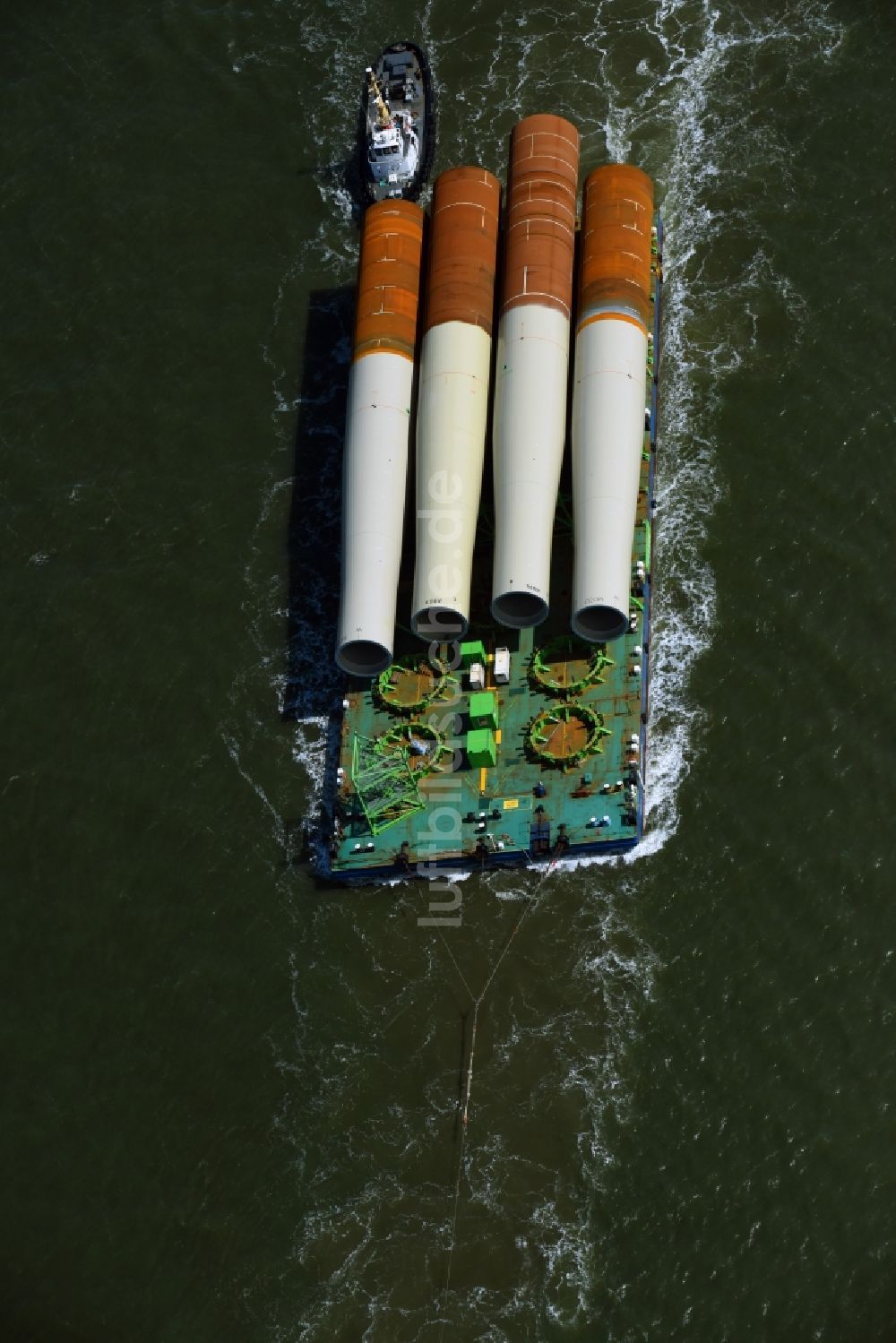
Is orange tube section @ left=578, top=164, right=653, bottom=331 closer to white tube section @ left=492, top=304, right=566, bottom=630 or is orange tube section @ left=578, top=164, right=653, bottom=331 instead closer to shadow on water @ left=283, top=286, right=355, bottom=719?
white tube section @ left=492, top=304, right=566, bottom=630

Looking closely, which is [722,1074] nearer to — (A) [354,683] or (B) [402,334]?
(A) [354,683]

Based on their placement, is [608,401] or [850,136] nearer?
[608,401]

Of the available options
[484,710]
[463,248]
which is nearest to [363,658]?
[484,710]

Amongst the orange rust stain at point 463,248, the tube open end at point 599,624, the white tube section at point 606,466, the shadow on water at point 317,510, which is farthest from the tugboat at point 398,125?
the tube open end at point 599,624

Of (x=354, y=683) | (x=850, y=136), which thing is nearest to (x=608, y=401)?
(x=354, y=683)

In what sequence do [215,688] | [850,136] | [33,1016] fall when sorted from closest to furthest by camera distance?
[33,1016] < [215,688] < [850,136]

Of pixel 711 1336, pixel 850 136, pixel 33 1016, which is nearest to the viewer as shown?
pixel 711 1336

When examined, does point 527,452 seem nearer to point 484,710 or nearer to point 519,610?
point 519,610
